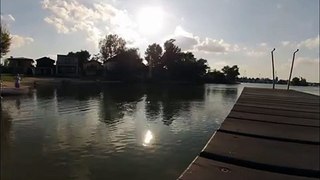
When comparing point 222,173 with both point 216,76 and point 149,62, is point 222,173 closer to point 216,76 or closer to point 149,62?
point 149,62

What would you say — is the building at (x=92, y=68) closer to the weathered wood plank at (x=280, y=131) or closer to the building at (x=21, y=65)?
the building at (x=21, y=65)

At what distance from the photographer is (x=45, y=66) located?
10162 centimetres

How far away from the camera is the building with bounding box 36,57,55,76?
101 meters

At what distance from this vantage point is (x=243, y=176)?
3.07m

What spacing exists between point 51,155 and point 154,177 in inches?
201

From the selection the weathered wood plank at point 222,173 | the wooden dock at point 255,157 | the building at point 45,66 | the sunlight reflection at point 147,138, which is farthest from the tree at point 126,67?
the weathered wood plank at point 222,173

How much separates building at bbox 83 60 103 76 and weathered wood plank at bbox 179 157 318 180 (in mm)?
110164

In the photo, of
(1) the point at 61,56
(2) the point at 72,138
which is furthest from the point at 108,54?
(2) the point at 72,138

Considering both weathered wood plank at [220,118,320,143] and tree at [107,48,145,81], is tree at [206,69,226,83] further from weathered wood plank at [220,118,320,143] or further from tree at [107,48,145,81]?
weathered wood plank at [220,118,320,143]

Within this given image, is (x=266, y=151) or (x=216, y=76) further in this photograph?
(x=216, y=76)

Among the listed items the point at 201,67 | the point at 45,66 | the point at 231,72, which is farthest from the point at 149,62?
the point at 231,72

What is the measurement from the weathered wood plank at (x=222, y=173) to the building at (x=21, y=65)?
100970 mm

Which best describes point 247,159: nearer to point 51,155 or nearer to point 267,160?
point 267,160

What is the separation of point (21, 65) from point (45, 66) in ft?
22.7
